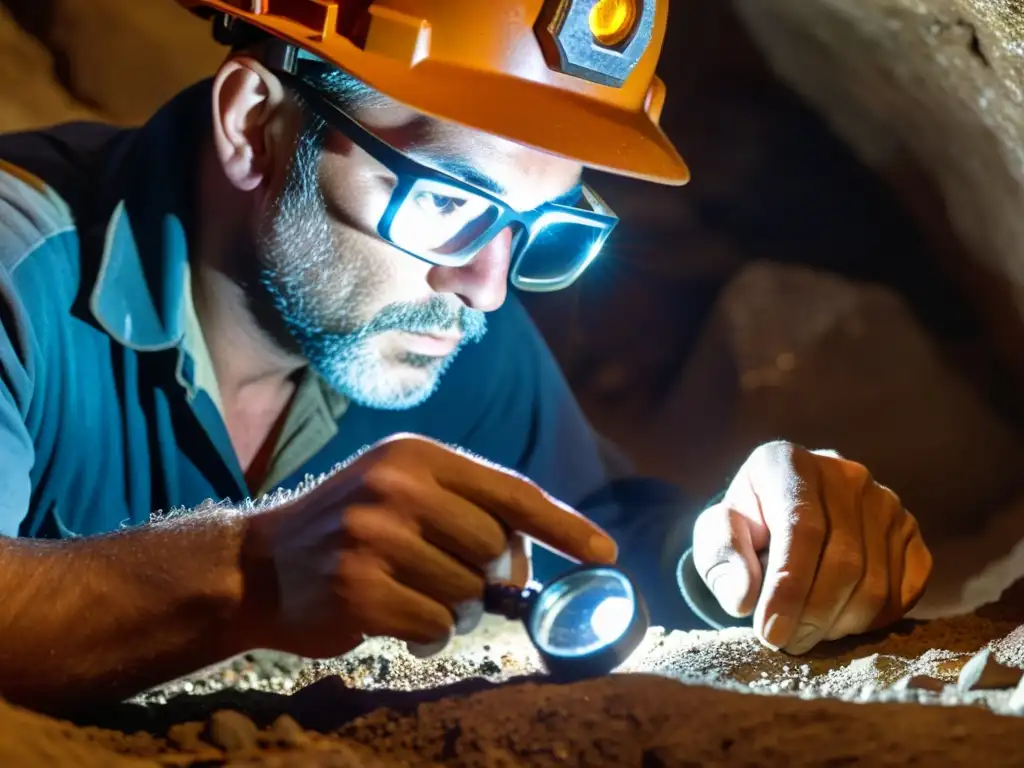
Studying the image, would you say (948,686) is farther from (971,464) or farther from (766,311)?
(766,311)

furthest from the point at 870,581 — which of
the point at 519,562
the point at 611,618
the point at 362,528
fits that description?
the point at 362,528

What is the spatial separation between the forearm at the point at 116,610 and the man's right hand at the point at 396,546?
1.6 inches

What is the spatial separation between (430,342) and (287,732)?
1.00 meters

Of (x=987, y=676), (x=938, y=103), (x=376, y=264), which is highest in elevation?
(x=938, y=103)

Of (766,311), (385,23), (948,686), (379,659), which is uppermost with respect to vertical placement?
(385,23)

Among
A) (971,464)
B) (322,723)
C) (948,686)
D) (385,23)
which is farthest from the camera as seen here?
(971,464)

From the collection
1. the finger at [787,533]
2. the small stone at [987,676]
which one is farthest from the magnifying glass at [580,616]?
the small stone at [987,676]

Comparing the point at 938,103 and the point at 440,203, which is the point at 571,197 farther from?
the point at 938,103

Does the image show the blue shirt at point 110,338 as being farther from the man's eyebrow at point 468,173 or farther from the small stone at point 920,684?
the small stone at point 920,684

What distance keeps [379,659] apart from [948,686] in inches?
32.3

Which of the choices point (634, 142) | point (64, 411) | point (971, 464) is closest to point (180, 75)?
point (64, 411)

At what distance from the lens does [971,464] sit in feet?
8.77

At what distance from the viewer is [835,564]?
1.26 metres

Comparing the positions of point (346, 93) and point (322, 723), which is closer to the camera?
point (322, 723)
